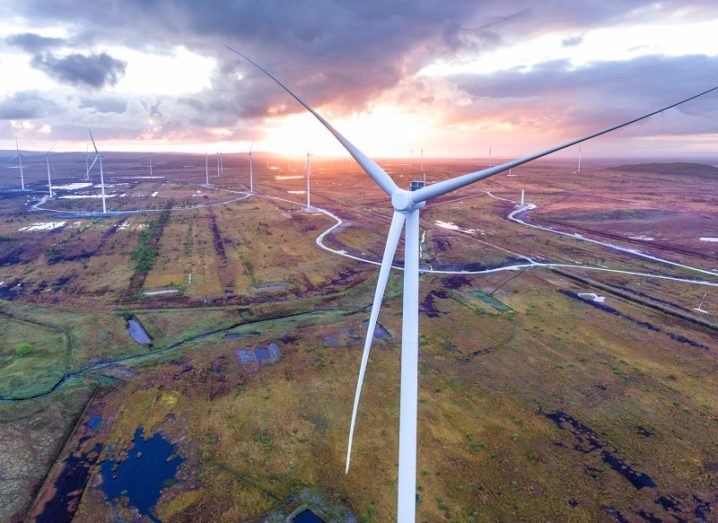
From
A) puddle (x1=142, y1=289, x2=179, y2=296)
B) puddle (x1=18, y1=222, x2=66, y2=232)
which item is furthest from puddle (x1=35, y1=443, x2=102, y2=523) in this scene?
puddle (x1=18, y1=222, x2=66, y2=232)

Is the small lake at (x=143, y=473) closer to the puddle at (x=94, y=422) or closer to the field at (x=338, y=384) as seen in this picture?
the field at (x=338, y=384)

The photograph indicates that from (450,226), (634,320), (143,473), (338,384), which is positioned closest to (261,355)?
(338,384)

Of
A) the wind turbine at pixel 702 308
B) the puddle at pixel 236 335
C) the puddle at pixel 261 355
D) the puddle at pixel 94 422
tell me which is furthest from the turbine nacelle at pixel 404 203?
the wind turbine at pixel 702 308

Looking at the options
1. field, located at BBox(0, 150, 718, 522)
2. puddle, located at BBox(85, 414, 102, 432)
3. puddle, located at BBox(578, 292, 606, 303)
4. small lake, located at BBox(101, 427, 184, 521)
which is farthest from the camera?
puddle, located at BBox(578, 292, 606, 303)

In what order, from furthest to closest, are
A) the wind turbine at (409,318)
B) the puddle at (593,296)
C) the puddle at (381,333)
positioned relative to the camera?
the puddle at (593,296), the puddle at (381,333), the wind turbine at (409,318)

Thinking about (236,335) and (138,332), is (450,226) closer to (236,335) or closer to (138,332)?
(236,335)

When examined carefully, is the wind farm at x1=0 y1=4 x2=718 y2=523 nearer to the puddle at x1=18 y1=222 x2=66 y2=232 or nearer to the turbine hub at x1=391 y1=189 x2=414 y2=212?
the turbine hub at x1=391 y1=189 x2=414 y2=212
